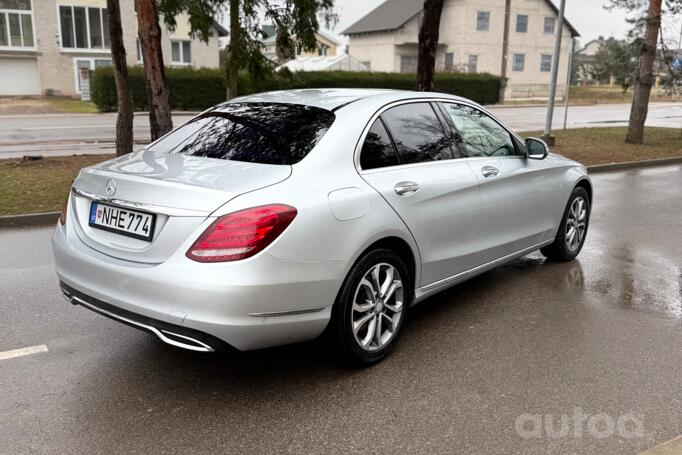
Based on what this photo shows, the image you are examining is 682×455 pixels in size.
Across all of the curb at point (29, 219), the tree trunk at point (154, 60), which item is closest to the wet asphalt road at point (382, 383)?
the curb at point (29, 219)

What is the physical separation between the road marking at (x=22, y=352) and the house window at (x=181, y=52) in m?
40.2

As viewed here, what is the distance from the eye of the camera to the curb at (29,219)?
776 centimetres

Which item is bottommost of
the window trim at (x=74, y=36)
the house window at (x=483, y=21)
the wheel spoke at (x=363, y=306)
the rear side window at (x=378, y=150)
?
the wheel spoke at (x=363, y=306)

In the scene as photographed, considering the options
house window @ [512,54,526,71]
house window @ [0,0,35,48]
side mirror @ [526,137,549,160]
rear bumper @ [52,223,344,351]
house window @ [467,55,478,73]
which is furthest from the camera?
house window @ [512,54,526,71]

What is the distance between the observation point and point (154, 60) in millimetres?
9148

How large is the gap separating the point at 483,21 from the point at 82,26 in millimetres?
29986

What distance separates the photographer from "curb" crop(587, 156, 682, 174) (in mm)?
13213

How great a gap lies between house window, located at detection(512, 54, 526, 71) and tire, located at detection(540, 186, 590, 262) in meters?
50.3

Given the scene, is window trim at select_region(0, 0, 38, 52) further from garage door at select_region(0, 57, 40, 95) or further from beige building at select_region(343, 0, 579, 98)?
beige building at select_region(343, 0, 579, 98)

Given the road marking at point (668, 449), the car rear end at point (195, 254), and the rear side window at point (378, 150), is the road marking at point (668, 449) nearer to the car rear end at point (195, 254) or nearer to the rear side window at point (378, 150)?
the car rear end at point (195, 254)

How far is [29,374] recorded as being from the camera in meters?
3.81

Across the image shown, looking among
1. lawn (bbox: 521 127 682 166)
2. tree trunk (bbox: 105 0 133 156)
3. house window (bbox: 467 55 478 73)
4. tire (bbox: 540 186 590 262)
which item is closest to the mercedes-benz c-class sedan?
tire (bbox: 540 186 590 262)

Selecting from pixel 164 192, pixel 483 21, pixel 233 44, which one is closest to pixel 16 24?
pixel 233 44

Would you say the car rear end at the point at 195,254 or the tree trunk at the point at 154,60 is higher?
the tree trunk at the point at 154,60
